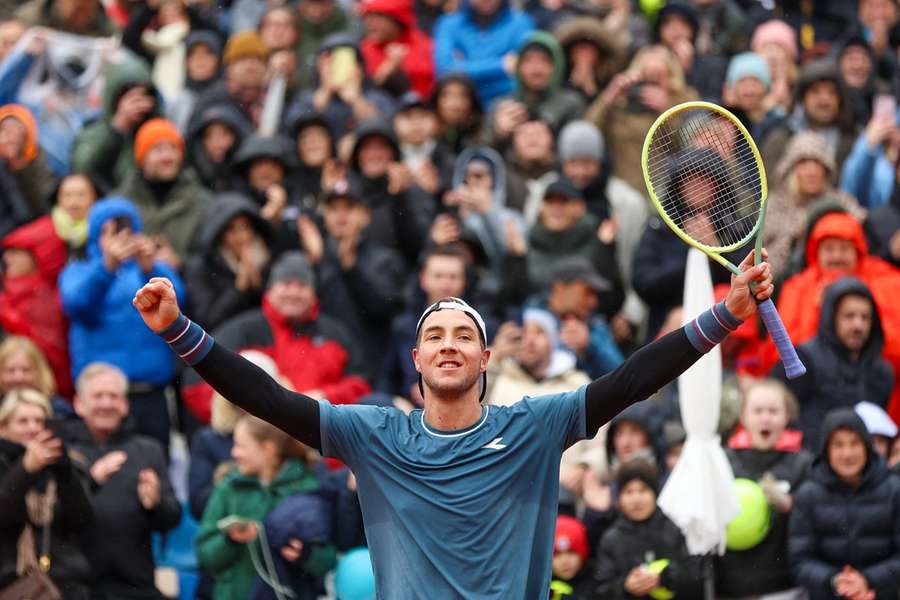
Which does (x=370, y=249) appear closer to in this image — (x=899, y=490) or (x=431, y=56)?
(x=431, y=56)

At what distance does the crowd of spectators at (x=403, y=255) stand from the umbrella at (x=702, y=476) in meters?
0.26

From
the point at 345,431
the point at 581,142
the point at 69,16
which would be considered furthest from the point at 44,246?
the point at 345,431

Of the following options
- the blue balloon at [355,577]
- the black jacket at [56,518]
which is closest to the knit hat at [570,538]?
the blue balloon at [355,577]

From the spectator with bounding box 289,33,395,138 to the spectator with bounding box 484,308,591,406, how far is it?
3080mm

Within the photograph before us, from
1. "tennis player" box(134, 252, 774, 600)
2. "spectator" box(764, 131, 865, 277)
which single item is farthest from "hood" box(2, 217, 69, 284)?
"tennis player" box(134, 252, 774, 600)

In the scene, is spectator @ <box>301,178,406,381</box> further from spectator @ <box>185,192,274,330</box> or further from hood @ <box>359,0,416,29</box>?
hood @ <box>359,0,416,29</box>

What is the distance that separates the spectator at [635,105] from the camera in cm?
1580

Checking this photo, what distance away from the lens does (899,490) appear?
442 inches

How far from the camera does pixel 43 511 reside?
11.6 metres

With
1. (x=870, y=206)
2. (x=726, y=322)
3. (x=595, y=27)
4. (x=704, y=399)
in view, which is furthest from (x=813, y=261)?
(x=726, y=322)

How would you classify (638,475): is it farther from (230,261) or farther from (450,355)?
(230,261)

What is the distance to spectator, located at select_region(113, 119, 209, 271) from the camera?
14.9 metres

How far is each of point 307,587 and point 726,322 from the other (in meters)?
4.60

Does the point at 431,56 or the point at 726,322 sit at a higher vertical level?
the point at 431,56
